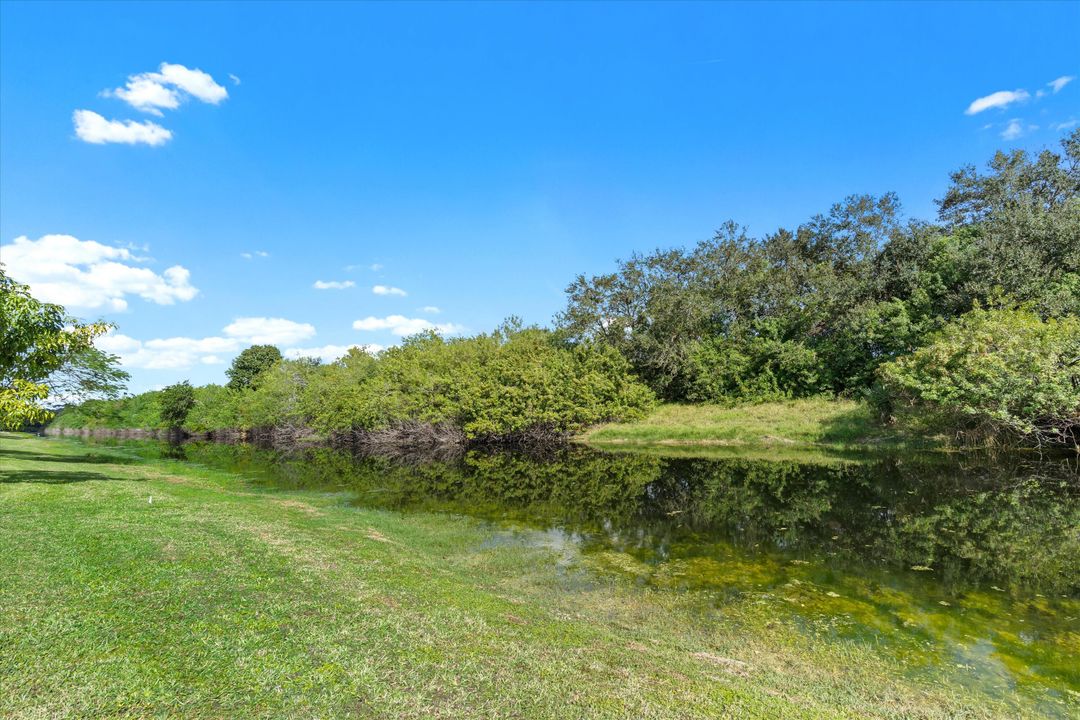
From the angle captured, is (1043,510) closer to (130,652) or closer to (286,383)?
(130,652)

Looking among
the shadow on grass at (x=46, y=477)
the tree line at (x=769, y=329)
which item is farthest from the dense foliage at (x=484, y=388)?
the shadow on grass at (x=46, y=477)

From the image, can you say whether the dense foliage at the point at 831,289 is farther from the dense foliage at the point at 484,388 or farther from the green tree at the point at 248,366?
the green tree at the point at 248,366

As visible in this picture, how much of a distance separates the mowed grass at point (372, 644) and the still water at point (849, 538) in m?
0.98

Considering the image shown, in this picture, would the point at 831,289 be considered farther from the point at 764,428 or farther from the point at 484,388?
the point at 484,388

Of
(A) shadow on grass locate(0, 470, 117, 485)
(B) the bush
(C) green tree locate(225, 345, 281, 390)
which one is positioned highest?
(C) green tree locate(225, 345, 281, 390)

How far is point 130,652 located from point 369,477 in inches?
932

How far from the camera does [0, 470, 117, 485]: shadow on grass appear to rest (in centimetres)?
1619

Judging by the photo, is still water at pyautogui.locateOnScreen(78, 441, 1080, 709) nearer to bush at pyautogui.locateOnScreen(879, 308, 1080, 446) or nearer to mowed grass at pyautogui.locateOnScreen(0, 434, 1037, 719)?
mowed grass at pyautogui.locateOnScreen(0, 434, 1037, 719)

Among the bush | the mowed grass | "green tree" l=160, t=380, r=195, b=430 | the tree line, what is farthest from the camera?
"green tree" l=160, t=380, r=195, b=430

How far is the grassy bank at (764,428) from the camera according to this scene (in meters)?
34.5

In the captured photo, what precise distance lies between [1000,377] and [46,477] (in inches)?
1498

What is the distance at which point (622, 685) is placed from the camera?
5289mm

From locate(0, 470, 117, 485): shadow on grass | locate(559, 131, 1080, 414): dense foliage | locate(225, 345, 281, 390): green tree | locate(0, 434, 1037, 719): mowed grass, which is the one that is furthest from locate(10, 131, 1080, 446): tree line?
locate(225, 345, 281, 390): green tree

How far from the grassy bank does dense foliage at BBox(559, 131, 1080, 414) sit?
3152mm
